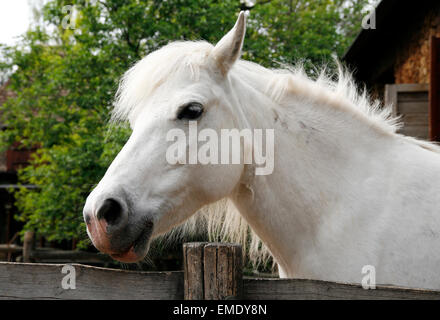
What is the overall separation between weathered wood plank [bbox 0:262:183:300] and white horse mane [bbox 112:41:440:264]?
0.83 metres

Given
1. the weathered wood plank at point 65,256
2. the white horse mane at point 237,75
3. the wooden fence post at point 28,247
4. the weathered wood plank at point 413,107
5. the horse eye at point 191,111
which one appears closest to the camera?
the horse eye at point 191,111

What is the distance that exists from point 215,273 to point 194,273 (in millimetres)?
82

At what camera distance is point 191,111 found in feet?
7.07

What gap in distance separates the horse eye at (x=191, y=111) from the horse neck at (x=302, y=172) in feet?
0.95

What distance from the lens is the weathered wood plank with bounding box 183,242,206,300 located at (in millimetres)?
1666

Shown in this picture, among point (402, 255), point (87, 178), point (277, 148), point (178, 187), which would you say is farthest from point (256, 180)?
point (87, 178)

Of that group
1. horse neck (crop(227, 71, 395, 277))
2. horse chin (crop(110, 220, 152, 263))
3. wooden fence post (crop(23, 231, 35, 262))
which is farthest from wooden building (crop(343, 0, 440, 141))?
wooden fence post (crop(23, 231, 35, 262))

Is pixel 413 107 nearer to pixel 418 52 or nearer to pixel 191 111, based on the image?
pixel 418 52

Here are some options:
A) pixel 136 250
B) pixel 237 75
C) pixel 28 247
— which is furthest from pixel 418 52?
pixel 28 247

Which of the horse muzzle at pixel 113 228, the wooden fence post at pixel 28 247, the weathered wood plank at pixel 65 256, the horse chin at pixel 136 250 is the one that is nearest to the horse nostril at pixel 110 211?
the horse muzzle at pixel 113 228

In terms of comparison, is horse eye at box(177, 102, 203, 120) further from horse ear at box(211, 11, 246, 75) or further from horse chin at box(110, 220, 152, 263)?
horse chin at box(110, 220, 152, 263)

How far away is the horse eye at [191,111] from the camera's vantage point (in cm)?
214

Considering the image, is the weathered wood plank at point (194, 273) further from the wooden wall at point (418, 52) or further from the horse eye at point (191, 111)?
the wooden wall at point (418, 52)
